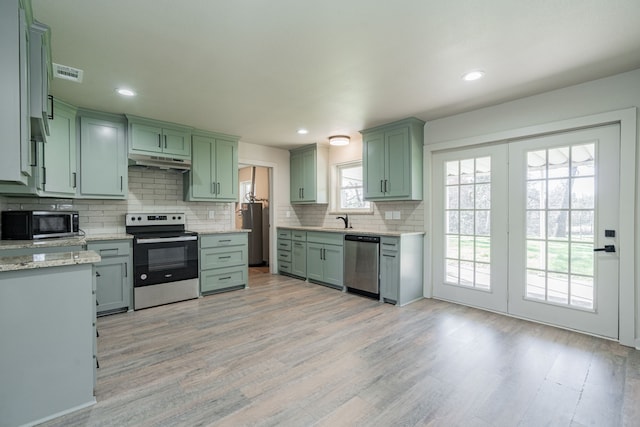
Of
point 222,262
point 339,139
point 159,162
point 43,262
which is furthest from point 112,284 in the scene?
point 339,139

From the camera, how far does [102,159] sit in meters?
3.79

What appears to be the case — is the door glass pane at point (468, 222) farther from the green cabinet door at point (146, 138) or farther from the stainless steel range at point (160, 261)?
the green cabinet door at point (146, 138)

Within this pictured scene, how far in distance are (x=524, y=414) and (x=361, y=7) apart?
264cm

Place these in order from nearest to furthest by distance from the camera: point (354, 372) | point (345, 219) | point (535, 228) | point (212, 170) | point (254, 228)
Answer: point (354, 372) → point (535, 228) → point (212, 170) → point (345, 219) → point (254, 228)

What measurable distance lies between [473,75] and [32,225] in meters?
4.34

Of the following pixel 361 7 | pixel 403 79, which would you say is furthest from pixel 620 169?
pixel 361 7

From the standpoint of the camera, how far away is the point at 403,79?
2.87 metres

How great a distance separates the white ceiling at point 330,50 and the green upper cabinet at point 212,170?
1008mm

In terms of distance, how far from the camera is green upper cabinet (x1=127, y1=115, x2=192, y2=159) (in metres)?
3.93

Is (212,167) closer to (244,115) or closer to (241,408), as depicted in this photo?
(244,115)

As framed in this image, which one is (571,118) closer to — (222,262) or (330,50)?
(330,50)

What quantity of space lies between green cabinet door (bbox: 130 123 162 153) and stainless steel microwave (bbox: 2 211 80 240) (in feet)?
3.89

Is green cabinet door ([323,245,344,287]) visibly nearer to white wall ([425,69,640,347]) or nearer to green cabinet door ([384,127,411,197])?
green cabinet door ([384,127,411,197])

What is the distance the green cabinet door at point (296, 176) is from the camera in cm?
580
